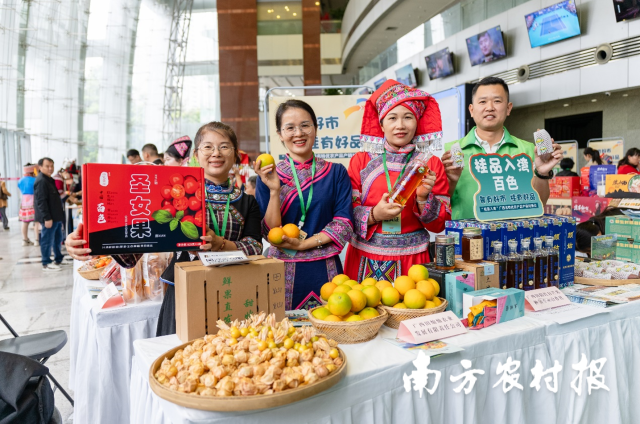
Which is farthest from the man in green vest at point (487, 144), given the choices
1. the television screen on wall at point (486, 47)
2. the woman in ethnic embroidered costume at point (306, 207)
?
the television screen on wall at point (486, 47)

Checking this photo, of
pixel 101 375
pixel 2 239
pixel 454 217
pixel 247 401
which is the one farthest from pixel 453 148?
pixel 2 239

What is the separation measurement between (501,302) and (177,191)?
1144 mm

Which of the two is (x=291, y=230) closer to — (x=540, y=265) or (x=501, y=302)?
(x=501, y=302)

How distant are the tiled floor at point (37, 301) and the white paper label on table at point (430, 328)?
220 centimetres

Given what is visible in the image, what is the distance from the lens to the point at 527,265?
177 centimetres

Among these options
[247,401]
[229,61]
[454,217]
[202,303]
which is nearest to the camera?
[247,401]

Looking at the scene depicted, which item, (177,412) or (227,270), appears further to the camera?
(227,270)

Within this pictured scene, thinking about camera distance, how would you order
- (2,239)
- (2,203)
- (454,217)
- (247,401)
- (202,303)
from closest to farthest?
(247,401)
(202,303)
(454,217)
(2,239)
(2,203)

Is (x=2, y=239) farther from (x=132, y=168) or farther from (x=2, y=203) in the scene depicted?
(x=132, y=168)

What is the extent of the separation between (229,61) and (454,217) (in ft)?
25.8

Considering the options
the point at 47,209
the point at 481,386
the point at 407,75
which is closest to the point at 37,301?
the point at 47,209

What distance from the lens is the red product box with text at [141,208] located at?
1332 millimetres

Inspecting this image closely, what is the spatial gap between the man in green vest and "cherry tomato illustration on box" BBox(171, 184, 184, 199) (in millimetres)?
1154

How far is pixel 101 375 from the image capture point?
186cm
